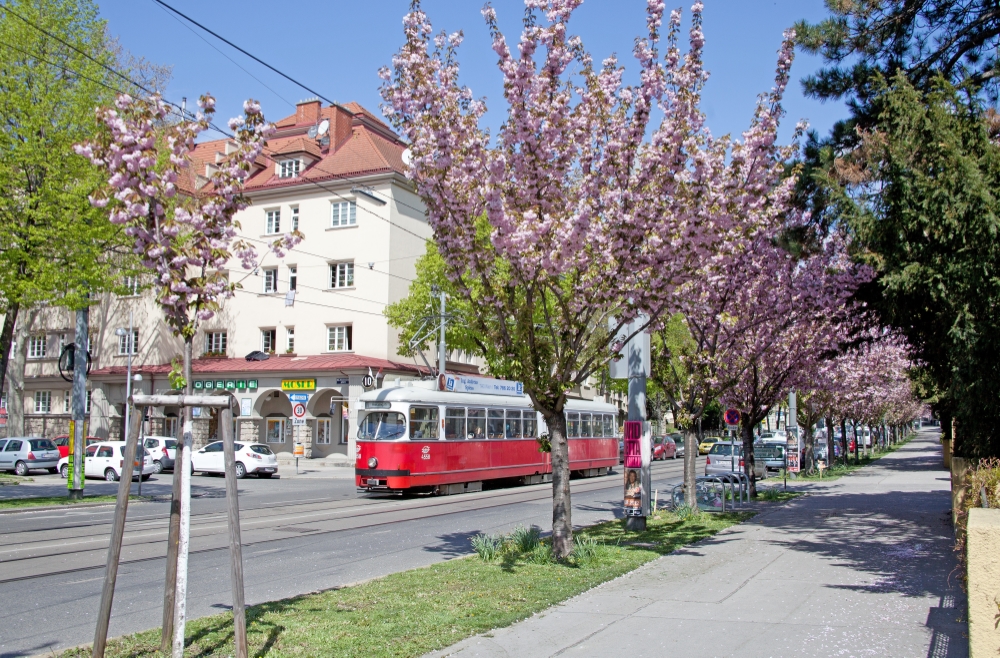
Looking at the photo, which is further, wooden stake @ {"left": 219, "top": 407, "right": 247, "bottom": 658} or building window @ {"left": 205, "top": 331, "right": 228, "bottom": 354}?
building window @ {"left": 205, "top": 331, "right": 228, "bottom": 354}

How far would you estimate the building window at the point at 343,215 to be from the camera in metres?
44.6

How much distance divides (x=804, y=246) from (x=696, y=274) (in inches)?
218

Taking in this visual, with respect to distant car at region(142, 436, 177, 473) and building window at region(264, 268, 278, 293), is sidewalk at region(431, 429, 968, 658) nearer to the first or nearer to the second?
distant car at region(142, 436, 177, 473)

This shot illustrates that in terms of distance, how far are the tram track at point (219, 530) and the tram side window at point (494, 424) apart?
2199 millimetres

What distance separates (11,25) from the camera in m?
19.5

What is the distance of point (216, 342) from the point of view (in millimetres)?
49000

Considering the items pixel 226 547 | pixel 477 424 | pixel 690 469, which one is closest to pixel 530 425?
pixel 477 424

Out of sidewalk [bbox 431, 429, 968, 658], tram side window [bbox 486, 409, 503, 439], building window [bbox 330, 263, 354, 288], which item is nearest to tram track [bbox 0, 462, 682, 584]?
tram side window [bbox 486, 409, 503, 439]

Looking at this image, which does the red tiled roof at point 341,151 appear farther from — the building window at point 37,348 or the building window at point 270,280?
the building window at point 37,348

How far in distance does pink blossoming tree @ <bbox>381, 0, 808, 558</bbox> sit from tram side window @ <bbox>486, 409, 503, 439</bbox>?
49.9 feet

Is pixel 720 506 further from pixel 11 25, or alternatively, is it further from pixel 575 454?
pixel 11 25

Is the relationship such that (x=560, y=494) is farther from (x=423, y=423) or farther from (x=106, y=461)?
(x=106, y=461)

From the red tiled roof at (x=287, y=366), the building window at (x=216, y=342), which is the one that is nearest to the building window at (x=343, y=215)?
the red tiled roof at (x=287, y=366)

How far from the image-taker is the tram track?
1210 centimetres
